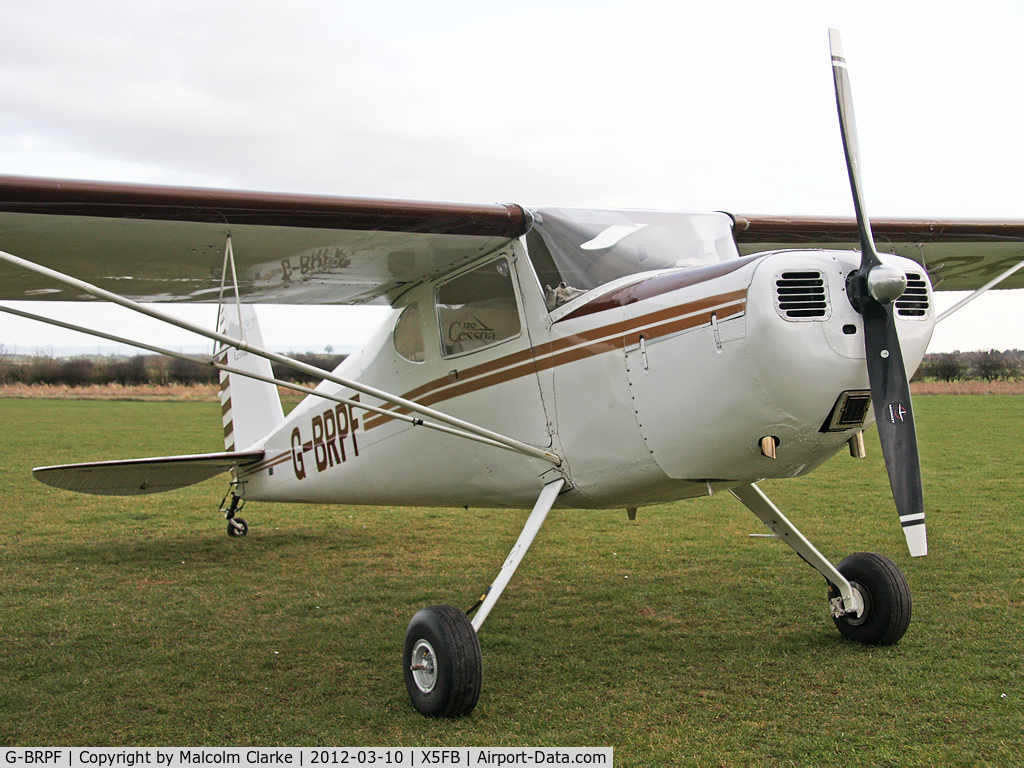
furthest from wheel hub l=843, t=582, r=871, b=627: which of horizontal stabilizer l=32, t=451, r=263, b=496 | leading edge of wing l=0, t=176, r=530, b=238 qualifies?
horizontal stabilizer l=32, t=451, r=263, b=496

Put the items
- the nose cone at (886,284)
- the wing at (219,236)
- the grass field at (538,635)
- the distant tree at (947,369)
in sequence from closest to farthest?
the nose cone at (886,284) → the grass field at (538,635) → the wing at (219,236) → the distant tree at (947,369)

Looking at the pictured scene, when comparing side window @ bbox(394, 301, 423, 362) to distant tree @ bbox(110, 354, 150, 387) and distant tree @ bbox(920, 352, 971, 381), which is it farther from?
distant tree @ bbox(110, 354, 150, 387)

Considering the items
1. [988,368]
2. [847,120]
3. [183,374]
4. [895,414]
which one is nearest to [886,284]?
[895,414]

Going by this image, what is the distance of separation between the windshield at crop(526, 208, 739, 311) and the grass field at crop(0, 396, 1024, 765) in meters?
2.18

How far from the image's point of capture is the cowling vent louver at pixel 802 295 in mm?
3469

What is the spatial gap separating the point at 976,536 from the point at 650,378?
20.4 ft

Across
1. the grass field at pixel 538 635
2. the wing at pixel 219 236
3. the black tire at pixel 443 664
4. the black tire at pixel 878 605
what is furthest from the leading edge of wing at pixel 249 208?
the black tire at pixel 878 605

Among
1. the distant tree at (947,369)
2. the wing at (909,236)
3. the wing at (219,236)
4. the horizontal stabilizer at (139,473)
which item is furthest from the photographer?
the distant tree at (947,369)

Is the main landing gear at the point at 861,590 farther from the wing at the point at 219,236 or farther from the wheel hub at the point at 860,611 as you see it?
the wing at the point at 219,236

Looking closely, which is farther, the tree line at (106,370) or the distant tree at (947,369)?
the tree line at (106,370)

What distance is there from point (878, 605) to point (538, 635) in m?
2.09

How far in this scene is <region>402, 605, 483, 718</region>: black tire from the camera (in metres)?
3.96

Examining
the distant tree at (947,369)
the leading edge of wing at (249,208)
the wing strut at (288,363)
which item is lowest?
the wing strut at (288,363)

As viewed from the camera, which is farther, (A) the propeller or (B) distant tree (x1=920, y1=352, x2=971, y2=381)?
(B) distant tree (x1=920, y1=352, x2=971, y2=381)
